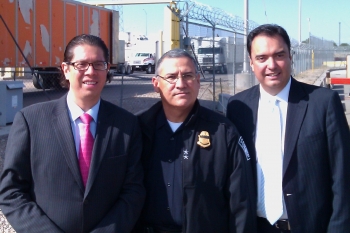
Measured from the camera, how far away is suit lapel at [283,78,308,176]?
8.63ft

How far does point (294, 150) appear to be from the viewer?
263 cm

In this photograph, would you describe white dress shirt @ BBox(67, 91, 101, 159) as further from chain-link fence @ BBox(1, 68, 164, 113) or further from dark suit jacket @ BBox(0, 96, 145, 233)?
chain-link fence @ BBox(1, 68, 164, 113)

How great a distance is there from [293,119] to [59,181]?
135cm

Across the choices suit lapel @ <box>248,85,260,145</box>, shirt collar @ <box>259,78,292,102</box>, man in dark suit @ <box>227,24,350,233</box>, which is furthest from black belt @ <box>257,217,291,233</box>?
shirt collar @ <box>259,78,292,102</box>

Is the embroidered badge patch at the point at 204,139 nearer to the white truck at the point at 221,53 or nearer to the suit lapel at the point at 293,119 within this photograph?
the suit lapel at the point at 293,119

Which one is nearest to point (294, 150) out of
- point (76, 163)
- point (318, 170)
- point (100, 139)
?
point (318, 170)

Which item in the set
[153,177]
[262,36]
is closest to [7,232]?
[153,177]

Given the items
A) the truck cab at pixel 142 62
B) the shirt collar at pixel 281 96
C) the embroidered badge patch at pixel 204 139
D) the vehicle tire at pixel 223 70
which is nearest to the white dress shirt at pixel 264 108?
the shirt collar at pixel 281 96

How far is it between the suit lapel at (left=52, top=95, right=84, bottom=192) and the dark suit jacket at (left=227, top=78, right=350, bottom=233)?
1.15 metres

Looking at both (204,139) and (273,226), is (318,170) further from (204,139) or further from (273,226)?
(204,139)

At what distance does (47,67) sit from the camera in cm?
1717

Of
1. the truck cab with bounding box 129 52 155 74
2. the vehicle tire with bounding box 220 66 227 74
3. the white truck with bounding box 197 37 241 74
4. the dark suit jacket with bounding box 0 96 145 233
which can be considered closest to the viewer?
the dark suit jacket with bounding box 0 96 145 233

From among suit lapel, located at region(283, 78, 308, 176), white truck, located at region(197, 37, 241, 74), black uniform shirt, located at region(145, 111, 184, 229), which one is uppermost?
white truck, located at region(197, 37, 241, 74)

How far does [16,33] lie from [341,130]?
13.8 m
